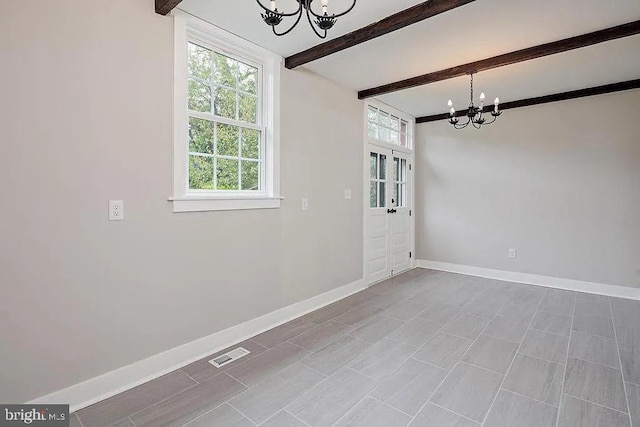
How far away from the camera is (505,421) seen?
1737mm

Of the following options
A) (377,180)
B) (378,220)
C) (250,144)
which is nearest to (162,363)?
(250,144)

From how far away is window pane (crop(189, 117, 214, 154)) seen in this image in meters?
2.47

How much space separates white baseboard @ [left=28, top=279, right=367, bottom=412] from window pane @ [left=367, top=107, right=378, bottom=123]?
2.70 metres

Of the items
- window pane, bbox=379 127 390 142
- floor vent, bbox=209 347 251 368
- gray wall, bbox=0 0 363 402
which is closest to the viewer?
gray wall, bbox=0 0 363 402

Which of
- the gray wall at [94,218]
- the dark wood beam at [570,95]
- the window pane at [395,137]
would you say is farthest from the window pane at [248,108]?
the dark wood beam at [570,95]

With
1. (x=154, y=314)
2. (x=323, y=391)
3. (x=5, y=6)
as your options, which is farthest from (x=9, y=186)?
(x=323, y=391)

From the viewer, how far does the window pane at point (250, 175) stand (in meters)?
2.88

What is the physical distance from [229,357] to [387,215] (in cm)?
318

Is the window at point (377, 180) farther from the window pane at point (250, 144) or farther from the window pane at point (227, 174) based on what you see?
the window pane at point (227, 174)

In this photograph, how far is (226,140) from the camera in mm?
2707

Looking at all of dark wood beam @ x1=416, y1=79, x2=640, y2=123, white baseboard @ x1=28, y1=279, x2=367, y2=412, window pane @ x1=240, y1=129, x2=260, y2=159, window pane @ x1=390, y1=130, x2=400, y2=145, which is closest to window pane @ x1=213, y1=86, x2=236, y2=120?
window pane @ x1=240, y1=129, x2=260, y2=159

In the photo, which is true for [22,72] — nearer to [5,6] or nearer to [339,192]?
[5,6]

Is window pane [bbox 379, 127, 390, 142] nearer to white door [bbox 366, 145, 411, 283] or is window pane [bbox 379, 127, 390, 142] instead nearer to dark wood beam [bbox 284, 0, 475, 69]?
white door [bbox 366, 145, 411, 283]

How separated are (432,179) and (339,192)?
232 cm
